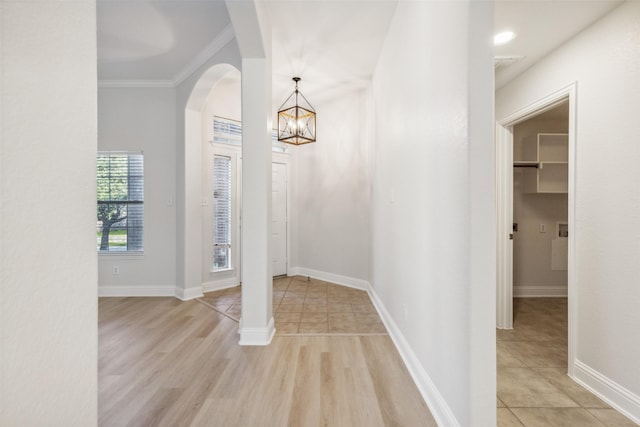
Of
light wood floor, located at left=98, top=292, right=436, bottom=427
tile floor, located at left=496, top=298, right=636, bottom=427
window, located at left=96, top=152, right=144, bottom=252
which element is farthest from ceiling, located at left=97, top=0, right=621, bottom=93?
light wood floor, located at left=98, top=292, right=436, bottom=427

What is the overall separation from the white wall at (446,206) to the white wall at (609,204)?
45.6 inches

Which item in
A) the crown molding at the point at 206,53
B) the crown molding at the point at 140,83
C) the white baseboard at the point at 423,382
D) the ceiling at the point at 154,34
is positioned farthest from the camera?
the crown molding at the point at 140,83

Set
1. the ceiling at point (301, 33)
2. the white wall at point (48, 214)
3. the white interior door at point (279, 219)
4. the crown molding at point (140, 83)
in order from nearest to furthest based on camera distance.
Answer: the white wall at point (48, 214)
the ceiling at point (301, 33)
the crown molding at point (140, 83)
the white interior door at point (279, 219)

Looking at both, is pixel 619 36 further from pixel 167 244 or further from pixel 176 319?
pixel 167 244

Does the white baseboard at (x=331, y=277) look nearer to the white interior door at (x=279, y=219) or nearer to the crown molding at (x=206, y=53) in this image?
the white interior door at (x=279, y=219)

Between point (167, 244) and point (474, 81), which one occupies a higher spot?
point (474, 81)

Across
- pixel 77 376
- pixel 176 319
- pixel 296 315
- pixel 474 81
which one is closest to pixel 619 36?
pixel 474 81

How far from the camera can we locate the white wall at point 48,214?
0.41 metres

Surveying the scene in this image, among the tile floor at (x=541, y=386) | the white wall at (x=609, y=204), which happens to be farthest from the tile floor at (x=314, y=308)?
the white wall at (x=609, y=204)

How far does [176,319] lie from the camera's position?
3139mm

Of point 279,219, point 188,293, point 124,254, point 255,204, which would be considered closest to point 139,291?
point 124,254

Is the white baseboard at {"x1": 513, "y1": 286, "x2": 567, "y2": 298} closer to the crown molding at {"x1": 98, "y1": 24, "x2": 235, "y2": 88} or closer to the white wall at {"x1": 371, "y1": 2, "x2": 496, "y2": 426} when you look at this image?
the white wall at {"x1": 371, "y1": 2, "x2": 496, "y2": 426}

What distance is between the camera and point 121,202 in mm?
4129

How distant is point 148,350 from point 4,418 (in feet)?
8.01
